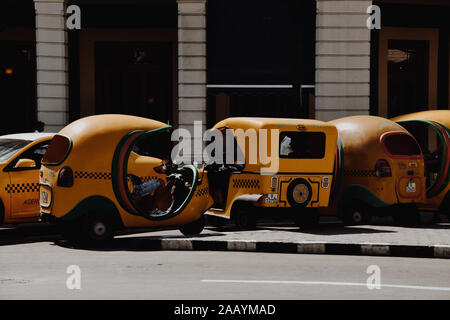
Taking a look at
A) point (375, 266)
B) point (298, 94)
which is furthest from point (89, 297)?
point (298, 94)

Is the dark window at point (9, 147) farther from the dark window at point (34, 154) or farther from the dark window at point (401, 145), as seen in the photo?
the dark window at point (401, 145)

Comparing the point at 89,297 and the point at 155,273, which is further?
the point at 155,273

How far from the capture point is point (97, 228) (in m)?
10.8

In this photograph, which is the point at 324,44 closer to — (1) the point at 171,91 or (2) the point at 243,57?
(2) the point at 243,57

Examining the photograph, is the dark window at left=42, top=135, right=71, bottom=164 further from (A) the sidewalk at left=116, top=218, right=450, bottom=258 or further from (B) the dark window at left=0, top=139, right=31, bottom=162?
(A) the sidewalk at left=116, top=218, right=450, bottom=258

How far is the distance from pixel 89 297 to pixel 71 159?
12.7 feet

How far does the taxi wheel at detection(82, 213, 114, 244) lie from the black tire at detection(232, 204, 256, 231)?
2.39 meters

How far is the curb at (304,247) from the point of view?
10.2m

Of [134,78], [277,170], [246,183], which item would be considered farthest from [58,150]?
[134,78]

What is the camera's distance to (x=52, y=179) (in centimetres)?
1055

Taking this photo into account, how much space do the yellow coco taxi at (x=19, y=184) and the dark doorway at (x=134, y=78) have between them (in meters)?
9.73

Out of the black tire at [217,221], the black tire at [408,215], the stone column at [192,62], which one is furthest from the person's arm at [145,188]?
the stone column at [192,62]

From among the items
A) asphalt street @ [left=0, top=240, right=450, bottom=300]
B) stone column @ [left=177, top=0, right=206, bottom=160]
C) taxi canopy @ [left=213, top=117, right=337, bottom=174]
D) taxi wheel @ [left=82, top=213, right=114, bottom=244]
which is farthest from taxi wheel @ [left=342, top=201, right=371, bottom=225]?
stone column @ [left=177, top=0, right=206, bottom=160]

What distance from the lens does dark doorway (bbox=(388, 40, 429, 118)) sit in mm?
21703
